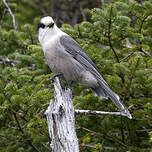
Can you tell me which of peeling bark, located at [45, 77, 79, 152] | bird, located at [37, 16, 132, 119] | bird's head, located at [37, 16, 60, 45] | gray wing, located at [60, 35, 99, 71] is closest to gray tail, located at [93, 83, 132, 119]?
bird, located at [37, 16, 132, 119]

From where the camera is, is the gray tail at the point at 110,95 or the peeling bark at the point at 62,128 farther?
the gray tail at the point at 110,95

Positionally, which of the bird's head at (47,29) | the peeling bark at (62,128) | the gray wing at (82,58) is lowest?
the peeling bark at (62,128)

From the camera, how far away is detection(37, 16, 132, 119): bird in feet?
16.6

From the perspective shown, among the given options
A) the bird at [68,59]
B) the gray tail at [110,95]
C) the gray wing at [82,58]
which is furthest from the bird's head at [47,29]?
the gray tail at [110,95]

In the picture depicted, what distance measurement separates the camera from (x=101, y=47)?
19.1 feet

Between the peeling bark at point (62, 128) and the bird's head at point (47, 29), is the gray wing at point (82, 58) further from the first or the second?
the peeling bark at point (62, 128)

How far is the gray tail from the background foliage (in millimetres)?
112

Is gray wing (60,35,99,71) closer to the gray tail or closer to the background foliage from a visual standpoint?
the background foliage

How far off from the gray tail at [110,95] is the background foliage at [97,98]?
11cm

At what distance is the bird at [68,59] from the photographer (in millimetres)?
5055

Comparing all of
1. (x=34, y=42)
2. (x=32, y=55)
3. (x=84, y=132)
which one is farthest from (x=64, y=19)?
(x=84, y=132)

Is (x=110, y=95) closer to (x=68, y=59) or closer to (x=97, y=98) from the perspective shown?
(x=97, y=98)

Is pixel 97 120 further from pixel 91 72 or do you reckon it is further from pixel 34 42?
pixel 34 42

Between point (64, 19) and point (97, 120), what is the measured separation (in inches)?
192
